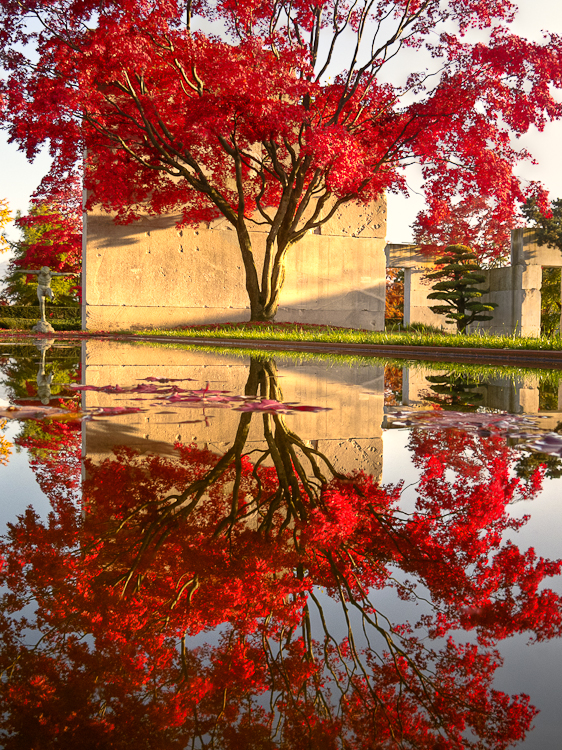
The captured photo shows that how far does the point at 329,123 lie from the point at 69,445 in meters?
12.0

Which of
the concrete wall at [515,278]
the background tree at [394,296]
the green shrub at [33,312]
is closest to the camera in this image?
the concrete wall at [515,278]

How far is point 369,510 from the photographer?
175cm

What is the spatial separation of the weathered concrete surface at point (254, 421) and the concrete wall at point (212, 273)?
11.9m

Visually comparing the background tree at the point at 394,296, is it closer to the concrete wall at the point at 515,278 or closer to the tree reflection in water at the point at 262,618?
the concrete wall at the point at 515,278

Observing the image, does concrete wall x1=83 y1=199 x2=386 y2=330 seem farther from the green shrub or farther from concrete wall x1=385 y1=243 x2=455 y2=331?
the green shrub

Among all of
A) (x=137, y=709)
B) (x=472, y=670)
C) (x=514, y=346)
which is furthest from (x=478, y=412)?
(x=514, y=346)

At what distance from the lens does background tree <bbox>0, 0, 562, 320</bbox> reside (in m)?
11.5

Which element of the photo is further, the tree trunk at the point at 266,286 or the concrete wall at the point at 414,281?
the concrete wall at the point at 414,281

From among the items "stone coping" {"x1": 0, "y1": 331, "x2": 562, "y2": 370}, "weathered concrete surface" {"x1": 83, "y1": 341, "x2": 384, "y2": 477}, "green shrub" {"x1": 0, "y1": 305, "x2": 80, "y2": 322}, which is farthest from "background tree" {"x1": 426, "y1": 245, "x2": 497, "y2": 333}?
"green shrub" {"x1": 0, "y1": 305, "x2": 80, "y2": 322}

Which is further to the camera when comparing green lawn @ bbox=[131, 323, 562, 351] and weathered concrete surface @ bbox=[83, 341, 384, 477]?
green lawn @ bbox=[131, 323, 562, 351]

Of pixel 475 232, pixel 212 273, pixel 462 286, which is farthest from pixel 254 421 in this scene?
pixel 475 232

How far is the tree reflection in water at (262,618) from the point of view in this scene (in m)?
0.81

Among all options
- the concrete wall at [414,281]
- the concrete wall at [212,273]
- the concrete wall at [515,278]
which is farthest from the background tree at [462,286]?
the concrete wall at [414,281]

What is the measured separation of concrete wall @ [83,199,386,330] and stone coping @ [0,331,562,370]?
4.31 meters
